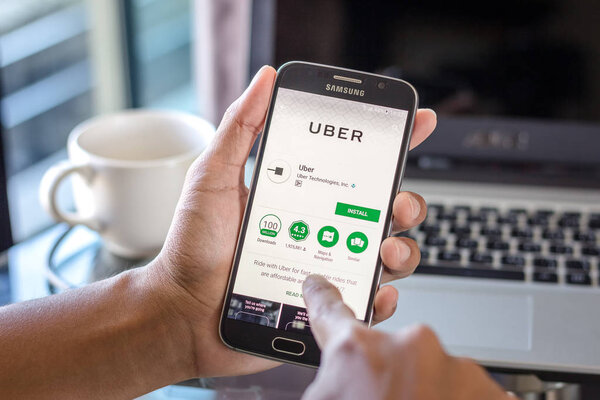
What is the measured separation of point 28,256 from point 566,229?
2.11 feet

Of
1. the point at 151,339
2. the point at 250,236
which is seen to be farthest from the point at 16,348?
the point at 250,236

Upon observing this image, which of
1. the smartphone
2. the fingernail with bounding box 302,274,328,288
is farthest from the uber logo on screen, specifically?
the fingernail with bounding box 302,274,328,288

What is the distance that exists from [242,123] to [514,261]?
330mm

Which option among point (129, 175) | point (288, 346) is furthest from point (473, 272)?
point (129, 175)

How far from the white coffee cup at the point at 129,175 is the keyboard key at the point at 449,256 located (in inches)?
11.5

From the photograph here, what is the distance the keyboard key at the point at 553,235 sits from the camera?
69 centimetres

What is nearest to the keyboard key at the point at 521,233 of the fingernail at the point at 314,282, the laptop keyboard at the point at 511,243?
the laptop keyboard at the point at 511,243

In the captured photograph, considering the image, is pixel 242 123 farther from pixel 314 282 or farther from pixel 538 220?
pixel 538 220

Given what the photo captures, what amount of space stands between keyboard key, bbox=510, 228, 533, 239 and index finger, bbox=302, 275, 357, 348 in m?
0.31

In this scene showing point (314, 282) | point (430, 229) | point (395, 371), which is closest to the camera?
point (395, 371)

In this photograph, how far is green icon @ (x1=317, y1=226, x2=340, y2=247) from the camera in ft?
1.80

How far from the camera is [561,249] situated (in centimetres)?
67

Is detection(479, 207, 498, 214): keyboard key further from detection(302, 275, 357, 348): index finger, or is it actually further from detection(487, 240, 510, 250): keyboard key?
detection(302, 275, 357, 348): index finger

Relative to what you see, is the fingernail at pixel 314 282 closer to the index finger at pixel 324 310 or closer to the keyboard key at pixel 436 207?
the index finger at pixel 324 310
